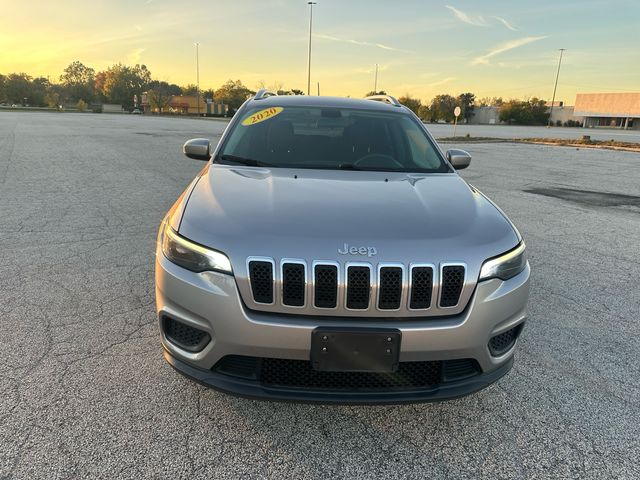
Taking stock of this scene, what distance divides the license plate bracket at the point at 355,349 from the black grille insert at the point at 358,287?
0.39 feet

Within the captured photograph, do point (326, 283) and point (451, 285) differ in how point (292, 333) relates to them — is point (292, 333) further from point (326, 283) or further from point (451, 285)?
point (451, 285)

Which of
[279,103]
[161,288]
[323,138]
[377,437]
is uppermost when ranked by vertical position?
[279,103]

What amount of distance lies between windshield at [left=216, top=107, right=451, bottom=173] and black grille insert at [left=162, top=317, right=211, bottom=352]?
1402mm

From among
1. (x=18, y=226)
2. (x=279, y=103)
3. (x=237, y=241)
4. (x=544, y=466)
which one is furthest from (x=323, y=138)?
(x=18, y=226)

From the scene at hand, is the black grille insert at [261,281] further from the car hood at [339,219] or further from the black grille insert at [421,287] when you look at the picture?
the black grille insert at [421,287]

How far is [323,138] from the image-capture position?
11.8ft

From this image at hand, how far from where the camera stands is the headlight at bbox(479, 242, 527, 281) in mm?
2139

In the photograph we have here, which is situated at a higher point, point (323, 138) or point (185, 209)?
point (323, 138)

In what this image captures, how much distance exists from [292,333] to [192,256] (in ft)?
1.99

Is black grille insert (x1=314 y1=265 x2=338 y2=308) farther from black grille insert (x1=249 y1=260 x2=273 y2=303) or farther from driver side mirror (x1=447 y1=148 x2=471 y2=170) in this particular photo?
driver side mirror (x1=447 y1=148 x2=471 y2=170)

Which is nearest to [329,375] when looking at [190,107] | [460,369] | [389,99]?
[460,369]

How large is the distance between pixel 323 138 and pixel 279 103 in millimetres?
708

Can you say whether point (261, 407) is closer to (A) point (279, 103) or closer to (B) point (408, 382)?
(B) point (408, 382)

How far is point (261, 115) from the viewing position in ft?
12.4
